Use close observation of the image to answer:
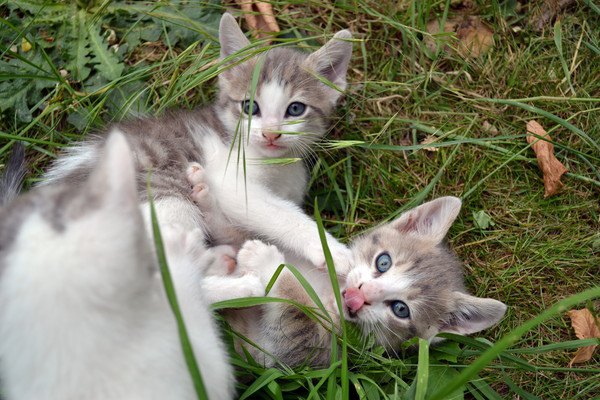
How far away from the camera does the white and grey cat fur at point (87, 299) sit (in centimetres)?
136

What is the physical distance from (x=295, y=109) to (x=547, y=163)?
4.86ft

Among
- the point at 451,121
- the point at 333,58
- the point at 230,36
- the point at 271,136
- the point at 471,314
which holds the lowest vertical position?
the point at 471,314

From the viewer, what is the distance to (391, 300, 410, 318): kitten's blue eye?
2.59 meters

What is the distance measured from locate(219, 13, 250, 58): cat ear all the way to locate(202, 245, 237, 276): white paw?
1083 mm

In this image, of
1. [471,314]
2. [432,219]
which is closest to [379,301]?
[471,314]

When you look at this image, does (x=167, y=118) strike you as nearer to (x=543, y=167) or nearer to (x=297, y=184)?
(x=297, y=184)

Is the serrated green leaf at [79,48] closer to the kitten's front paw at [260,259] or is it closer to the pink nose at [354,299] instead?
the kitten's front paw at [260,259]

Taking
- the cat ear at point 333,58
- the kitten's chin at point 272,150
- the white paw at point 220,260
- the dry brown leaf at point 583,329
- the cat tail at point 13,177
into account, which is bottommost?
the dry brown leaf at point 583,329

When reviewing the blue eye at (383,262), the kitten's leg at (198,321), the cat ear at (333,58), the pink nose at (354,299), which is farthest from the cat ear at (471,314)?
the cat ear at (333,58)

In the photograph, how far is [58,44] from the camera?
135 inches

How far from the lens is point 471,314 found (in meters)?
2.62

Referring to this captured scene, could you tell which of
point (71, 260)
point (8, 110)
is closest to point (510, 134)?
point (71, 260)

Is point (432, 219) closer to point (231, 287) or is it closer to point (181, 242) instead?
point (231, 287)

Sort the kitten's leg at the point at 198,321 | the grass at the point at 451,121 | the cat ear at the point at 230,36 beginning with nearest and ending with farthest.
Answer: the kitten's leg at the point at 198,321, the cat ear at the point at 230,36, the grass at the point at 451,121
